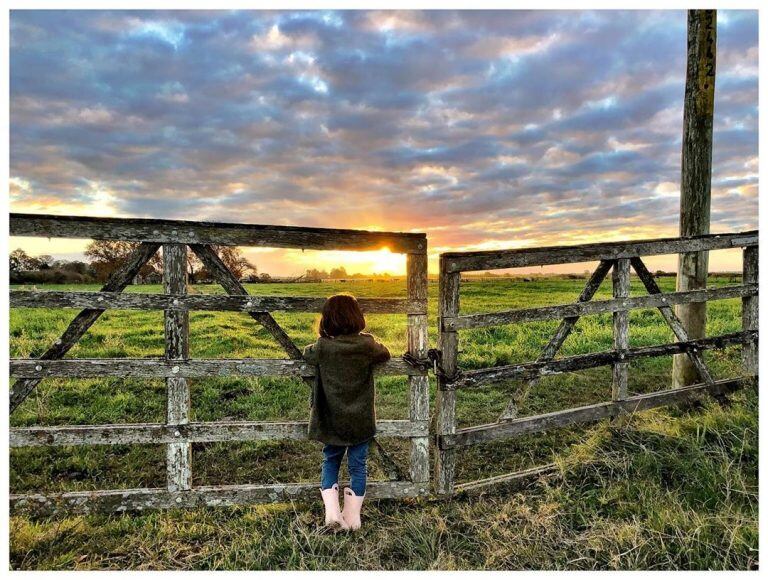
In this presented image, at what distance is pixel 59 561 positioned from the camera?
3.77m

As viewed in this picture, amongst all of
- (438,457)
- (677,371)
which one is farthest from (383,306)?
(677,371)

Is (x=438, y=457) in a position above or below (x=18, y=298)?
below

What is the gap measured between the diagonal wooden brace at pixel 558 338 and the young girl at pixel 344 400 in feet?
5.24

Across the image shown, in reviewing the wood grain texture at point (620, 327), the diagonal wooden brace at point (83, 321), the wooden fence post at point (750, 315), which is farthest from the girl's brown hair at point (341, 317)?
the wooden fence post at point (750, 315)

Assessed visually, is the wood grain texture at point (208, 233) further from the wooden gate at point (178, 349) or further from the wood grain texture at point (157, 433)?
the wood grain texture at point (157, 433)

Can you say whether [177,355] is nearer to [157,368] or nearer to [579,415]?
[157,368]

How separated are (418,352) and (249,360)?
161 centimetres

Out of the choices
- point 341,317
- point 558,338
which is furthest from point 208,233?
point 558,338

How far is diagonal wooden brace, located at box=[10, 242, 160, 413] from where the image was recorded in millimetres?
4172

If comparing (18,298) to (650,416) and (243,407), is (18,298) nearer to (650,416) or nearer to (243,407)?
(243,407)

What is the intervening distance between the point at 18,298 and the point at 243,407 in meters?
3.78

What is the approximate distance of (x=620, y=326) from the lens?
18.0 feet

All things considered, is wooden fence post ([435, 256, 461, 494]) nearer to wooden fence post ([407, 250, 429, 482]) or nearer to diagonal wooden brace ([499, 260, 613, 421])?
wooden fence post ([407, 250, 429, 482])

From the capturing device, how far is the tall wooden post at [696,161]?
21.5ft
